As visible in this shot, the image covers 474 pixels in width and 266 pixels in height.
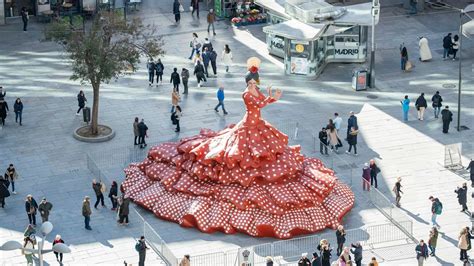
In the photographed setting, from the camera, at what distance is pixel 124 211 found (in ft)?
163

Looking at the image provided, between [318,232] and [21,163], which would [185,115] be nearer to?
[21,163]

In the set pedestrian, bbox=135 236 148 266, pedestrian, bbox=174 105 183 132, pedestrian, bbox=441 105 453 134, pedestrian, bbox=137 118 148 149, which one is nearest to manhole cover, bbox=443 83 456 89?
pedestrian, bbox=441 105 453 134

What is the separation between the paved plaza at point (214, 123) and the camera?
1949 inches

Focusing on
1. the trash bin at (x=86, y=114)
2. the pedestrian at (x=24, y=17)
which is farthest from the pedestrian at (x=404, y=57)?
the pedestrian at (x=24, y=17)

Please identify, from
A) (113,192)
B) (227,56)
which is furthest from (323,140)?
(227,56)

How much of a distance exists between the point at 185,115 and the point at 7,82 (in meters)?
10.4

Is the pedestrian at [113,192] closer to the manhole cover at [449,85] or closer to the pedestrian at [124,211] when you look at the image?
the pedestrian at [124,211]

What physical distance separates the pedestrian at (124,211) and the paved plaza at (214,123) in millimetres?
415

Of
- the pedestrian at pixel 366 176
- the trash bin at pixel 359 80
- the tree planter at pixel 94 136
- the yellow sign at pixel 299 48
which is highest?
the yellow sign at pixel 299 48

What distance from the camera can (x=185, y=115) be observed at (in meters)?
61.8

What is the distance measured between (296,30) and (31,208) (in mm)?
22131

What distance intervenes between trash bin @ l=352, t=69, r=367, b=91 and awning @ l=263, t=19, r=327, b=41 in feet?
9.69

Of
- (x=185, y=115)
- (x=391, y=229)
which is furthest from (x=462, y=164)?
(x=185, y=115)

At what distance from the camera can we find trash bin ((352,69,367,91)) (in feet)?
212
